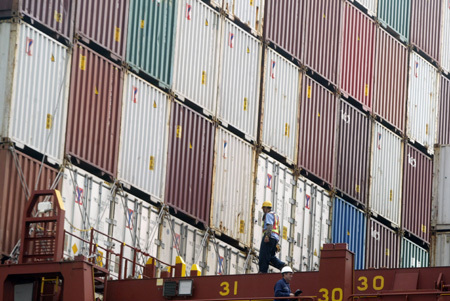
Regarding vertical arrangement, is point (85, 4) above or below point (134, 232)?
above

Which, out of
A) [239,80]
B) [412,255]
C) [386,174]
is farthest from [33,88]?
[412,255]

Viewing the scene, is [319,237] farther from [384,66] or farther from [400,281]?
[400,281]

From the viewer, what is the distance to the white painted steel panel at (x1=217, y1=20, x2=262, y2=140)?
127ft

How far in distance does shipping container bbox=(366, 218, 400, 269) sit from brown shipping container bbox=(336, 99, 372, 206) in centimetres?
106

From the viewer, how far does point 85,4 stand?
109 ft

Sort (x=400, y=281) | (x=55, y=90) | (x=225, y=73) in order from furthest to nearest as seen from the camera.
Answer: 1. (x=225, y=73)
2. (x=55, y=90)
3. (x=400, y=281)

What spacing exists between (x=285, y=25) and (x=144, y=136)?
28.0 ft

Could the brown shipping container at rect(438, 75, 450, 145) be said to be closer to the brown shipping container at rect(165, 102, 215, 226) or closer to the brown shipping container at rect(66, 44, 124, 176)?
the brown shipping container at rect(165, 102, 215, 226)

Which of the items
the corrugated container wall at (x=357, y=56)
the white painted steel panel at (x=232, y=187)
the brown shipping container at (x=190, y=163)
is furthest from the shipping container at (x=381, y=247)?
the brown shipping container at (x=190, y=163)

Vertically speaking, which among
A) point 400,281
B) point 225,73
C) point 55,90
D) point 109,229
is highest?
point 225,73

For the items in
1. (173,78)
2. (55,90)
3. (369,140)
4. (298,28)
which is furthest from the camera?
(369,140)

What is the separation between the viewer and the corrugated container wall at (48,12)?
1219 inches

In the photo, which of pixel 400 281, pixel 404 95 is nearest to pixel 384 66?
pixel 404 95

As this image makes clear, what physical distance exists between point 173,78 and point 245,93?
3.77 metres
